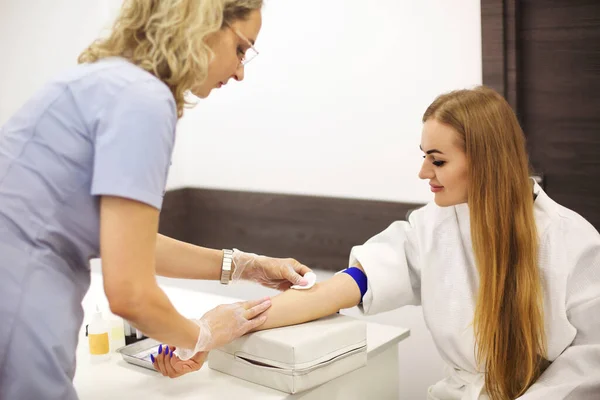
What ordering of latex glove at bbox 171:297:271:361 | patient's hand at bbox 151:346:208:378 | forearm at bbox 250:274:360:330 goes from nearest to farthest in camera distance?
latex glove at bbox 171:297:271:361 → patient's hand at bbox 151:346:208:378 → forearm at bbox 250:274:360:330

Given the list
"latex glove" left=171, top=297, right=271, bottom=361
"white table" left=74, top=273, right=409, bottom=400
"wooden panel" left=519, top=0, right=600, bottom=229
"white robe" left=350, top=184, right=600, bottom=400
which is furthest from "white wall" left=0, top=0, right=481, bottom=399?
"latex glove" left=171, top=297, right=271, bottom=361

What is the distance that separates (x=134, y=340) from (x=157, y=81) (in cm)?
84

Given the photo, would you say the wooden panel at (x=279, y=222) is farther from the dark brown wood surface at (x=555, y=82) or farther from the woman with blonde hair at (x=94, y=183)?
the woman with blonde hair at (x=94, y=183)

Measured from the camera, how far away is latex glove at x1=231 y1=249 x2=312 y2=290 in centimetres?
184

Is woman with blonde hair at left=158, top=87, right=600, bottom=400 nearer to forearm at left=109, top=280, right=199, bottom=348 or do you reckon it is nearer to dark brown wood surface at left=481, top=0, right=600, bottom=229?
forearm at left=109, top=280, right=199, bottom=348

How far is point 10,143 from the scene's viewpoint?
1.26 meters

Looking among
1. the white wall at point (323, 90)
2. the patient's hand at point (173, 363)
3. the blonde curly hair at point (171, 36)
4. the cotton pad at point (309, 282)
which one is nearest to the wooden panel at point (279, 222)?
the white wall at point (323, 90)

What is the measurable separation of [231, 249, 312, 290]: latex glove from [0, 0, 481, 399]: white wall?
89 centimetres

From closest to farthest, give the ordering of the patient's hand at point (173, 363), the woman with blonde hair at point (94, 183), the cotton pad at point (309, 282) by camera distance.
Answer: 1. the woman with blonde hair at point (94, 183)
2. the patient's hand at point (173, 363)
3. the cotton pad at point (309, 282)

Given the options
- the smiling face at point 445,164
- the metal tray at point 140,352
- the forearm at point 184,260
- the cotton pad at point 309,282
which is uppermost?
the smiling face at point 445,164

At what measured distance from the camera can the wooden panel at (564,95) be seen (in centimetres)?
231

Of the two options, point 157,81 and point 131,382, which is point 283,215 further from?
point 157,81

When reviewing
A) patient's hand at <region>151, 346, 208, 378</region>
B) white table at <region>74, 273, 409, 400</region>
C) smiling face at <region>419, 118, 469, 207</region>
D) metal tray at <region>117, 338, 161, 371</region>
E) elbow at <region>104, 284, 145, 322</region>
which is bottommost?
white table at <region>74, 273, 409, 400</region>

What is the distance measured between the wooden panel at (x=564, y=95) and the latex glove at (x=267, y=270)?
3.33ft
